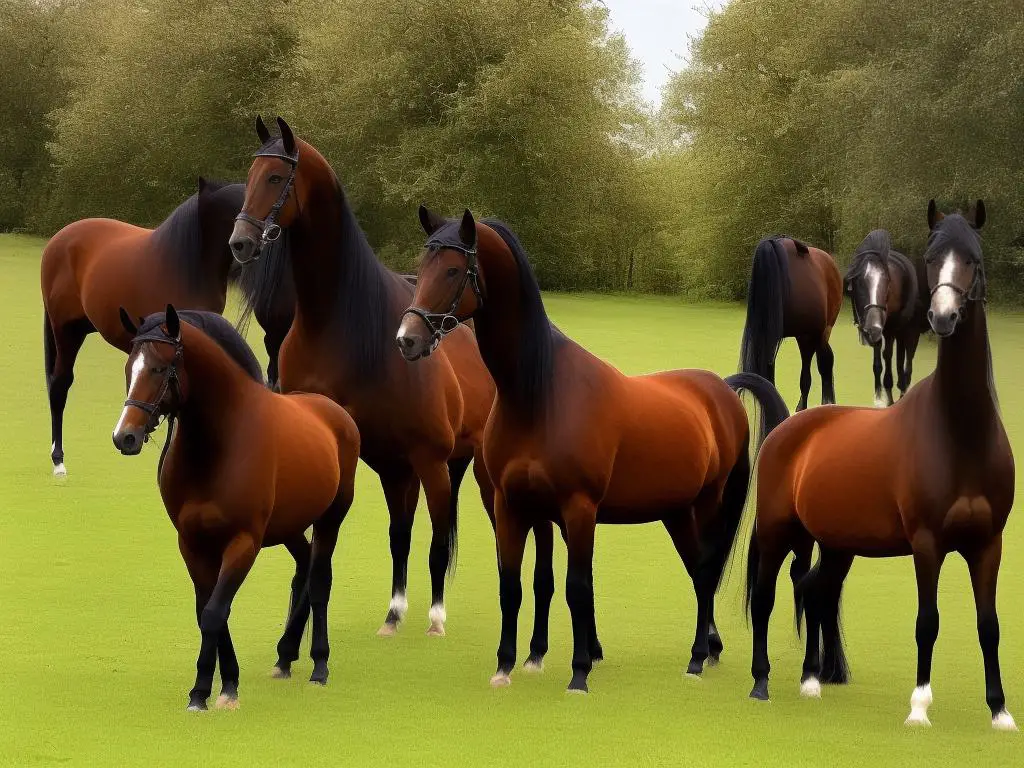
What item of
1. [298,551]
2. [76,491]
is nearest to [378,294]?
[298,551]

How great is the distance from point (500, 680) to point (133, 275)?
21.6ft

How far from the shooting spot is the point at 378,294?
8133 millimetres

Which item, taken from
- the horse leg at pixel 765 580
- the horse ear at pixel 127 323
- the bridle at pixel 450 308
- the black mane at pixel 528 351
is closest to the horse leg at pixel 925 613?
the horse leg at pixel 765 580

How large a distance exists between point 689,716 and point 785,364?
16784 mm

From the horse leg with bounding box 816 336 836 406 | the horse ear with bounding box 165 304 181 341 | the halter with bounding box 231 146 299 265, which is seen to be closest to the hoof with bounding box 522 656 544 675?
the horse ear with bounding box 165 304 181 341

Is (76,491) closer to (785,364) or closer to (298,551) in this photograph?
(298,551)

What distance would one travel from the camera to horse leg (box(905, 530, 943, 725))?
6.15 metres

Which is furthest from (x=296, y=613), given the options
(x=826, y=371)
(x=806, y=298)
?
(x=826, y=371)

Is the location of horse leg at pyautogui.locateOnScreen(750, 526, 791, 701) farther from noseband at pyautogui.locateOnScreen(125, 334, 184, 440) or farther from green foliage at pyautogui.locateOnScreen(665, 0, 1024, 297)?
green foliage at pyautogui.locateOnScreen(665, 0, 1024, 297)

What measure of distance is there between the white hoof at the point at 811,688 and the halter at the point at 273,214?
339cm

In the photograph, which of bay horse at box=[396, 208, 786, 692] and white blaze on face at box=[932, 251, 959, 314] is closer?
white blaze on face at box=[932, 251, 959, 314]

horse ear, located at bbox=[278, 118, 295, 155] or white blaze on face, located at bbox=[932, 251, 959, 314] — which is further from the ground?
horse ear, located at bbox=[278, 118, 295, 155]

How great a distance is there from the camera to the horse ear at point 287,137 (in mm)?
7598

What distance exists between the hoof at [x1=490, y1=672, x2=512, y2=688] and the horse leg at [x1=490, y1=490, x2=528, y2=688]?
2 cm
